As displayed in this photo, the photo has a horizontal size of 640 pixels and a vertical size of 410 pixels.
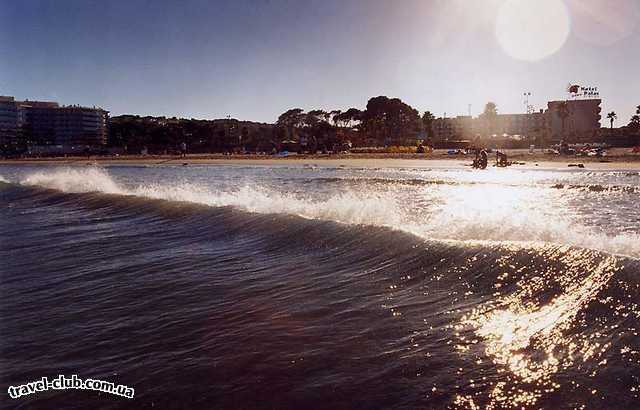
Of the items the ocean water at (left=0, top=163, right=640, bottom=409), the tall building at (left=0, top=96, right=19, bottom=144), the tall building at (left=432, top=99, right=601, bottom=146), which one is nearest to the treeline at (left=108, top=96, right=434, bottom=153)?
the tall building at (left=432, top=99, right=601, bottom=146)

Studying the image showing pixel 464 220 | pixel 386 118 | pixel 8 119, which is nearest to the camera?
pixel 464 220

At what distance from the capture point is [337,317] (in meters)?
6.11

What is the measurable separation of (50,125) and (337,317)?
186 meters

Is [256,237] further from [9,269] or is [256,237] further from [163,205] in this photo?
[163,205]

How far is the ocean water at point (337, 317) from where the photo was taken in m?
4.34

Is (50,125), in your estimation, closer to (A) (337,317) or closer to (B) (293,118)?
(B) (293,118)

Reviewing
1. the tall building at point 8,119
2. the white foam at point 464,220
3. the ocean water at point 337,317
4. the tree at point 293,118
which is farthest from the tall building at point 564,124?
the tall building at point 8,119

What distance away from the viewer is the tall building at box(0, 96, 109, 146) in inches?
6147

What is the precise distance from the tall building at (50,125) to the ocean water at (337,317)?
519ft

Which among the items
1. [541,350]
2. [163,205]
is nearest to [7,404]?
[541,350]

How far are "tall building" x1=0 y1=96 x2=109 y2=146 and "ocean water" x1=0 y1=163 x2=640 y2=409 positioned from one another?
15813 centimetres

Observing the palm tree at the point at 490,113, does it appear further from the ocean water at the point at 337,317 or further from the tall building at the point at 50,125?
the ocean water at the point at 337,317

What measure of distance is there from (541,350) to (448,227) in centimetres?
613

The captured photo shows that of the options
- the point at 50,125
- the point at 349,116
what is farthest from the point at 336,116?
the point at 50,125
